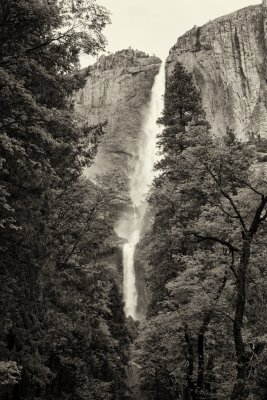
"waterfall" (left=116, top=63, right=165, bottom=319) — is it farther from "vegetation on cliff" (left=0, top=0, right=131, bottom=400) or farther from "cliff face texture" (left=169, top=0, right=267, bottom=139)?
"vegetation on cliff" (left=0, top=0, right=131, bottom=400)

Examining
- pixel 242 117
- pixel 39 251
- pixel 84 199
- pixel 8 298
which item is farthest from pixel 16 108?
pixel 242 117

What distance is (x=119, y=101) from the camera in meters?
78.2

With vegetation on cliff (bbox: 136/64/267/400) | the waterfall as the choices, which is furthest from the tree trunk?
the waterfall

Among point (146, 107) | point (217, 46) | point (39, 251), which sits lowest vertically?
point (39, 251)

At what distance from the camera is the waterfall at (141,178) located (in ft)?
176

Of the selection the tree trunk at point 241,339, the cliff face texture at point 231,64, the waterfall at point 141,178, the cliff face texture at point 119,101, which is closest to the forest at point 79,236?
the tree trunk at point 241,339

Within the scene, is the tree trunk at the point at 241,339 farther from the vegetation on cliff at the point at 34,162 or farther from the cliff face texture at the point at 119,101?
the cliff face texture at the point at 119,101

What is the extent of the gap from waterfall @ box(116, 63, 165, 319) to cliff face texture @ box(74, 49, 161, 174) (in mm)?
1288

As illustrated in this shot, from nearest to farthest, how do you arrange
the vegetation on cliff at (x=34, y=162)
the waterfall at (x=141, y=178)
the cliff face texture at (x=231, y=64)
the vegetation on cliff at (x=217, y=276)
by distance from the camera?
the vegetation on cliff at (x=34, y=162) → the vegetation on cliff at (x=217, y=276) → the waterfall at (x=141, y=178) → the cliff face texture at (x=231, y=64)

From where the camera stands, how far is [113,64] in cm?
8431

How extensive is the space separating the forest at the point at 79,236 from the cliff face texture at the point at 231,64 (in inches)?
2014

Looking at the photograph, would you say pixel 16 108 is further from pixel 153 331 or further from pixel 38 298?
pixel 153 331

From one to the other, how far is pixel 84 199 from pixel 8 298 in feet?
22.3

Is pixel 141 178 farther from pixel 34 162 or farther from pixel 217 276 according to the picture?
pixel 34 162
